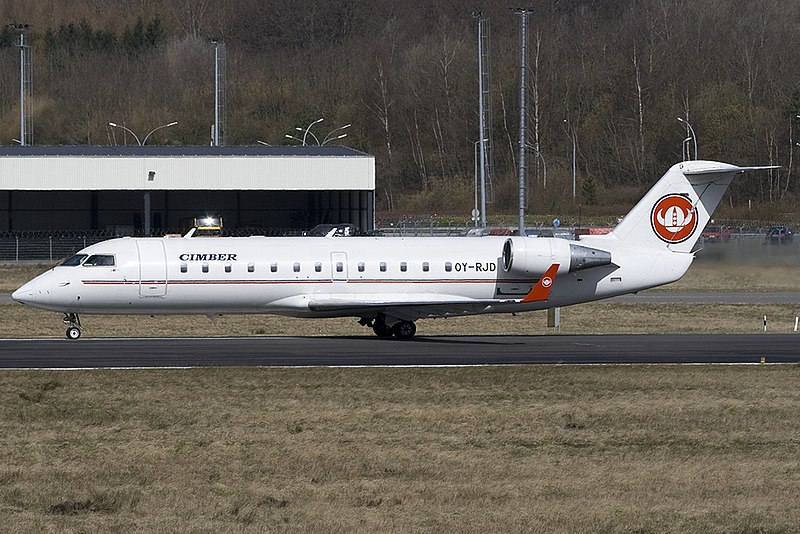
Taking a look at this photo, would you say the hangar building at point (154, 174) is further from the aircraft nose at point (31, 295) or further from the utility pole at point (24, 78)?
the aircraft nose at point (31, 295)

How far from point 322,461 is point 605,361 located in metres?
11.8

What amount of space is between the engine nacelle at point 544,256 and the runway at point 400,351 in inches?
74.8

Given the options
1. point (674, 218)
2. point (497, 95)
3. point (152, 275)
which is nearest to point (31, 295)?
point (152, 275)

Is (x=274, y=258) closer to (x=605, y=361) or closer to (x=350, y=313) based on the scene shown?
(x=350, y=313)

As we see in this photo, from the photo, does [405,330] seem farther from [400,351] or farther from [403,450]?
[403,450]

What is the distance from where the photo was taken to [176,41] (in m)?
155

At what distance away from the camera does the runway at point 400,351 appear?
2828 cm

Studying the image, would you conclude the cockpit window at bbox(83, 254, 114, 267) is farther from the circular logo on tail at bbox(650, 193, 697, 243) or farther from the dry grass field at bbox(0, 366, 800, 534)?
the circular logo on tail at bbox(650, 193, 697, 243)

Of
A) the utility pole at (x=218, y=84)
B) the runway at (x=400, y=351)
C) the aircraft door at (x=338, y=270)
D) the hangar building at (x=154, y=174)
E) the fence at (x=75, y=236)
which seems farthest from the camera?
the utility pole at (x=218, y=84)

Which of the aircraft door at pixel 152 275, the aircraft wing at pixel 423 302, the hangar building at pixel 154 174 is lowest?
the aircraft wing at pixel 423 302

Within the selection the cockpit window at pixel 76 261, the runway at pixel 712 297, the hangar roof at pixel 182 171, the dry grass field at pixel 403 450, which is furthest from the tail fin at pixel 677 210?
the hangar roof at pixel 182 171

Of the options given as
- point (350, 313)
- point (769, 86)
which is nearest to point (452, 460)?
point (350, 313)

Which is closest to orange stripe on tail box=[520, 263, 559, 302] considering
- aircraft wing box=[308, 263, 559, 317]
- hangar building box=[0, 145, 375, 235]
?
aircraft wing box=[308, 263, 559, 317]

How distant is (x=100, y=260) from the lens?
34312 mm
